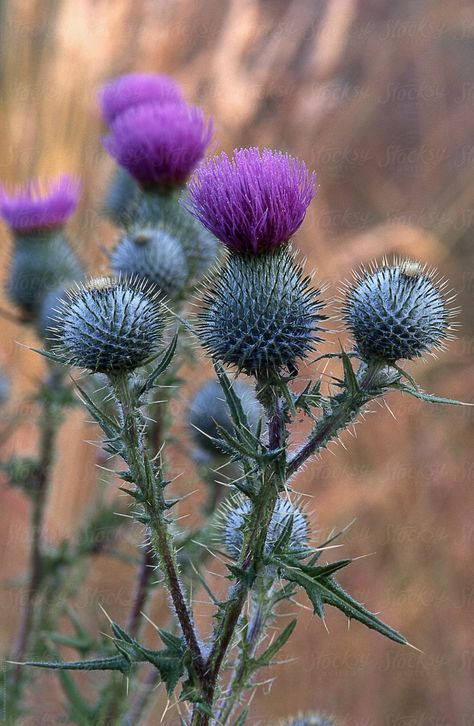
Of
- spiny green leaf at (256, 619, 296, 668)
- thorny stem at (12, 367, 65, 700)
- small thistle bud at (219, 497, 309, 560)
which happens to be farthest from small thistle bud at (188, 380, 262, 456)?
spiny green leaf at (256, 619, 296, 668)

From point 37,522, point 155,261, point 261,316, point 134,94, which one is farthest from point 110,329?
point 134,94

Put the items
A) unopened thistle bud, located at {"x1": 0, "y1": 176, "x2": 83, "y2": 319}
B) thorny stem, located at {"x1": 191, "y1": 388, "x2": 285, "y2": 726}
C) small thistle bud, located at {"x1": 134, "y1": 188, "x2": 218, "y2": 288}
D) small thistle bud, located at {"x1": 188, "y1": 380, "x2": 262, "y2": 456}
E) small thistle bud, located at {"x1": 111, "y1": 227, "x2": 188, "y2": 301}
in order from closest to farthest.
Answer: thorny stem, located at {"x1": 191, "y1": 388, "x2": 285, "y2": 726} → small thistle bud, located at {"x1": 111, "y1": 227, "x2": 188, "y2": 301} → small thistle bud, located at {"x1": 188, "y1": 380, "x2": 262, "y2": 456} → small thistle bud, located at {"x1": 134, "y1": 188, "x2": 218, "y2": 288} → unopened thistle bud, located at {"x1": 0, "y1": 176, "x2": 83, "y2": 319}

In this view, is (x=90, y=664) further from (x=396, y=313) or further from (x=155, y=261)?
(x=155, y=261)

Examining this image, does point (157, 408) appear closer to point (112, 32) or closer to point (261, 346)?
point (261, 346)

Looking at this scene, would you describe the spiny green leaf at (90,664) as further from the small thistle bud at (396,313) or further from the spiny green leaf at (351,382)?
the small thistle bud at (396,313)

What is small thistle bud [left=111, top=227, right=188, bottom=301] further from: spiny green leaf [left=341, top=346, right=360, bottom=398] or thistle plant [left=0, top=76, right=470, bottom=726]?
spiny green leaf [left=341, top=346, right=360, bottom=398]

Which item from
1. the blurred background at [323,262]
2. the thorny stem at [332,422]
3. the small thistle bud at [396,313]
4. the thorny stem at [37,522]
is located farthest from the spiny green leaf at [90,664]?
the blurred background at [323,262]
